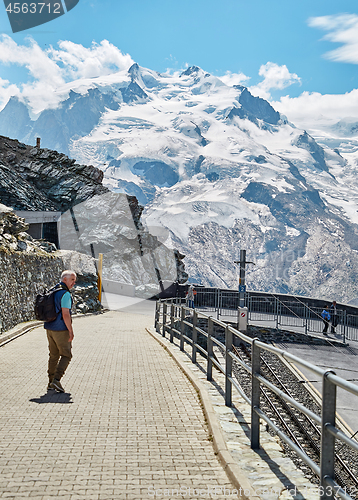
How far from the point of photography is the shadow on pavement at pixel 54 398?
223 inches

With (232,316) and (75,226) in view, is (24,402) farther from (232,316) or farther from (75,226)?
(75,226)

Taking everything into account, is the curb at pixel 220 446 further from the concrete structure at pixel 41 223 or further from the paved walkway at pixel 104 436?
the concrete structure at pixel 41 223

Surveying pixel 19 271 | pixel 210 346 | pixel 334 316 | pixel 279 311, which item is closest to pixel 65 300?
pixel 210 346

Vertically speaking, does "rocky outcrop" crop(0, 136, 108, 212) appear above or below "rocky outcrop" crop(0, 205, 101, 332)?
above

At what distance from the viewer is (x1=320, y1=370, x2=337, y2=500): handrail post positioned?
104 inches

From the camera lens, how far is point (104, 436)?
14.5ft

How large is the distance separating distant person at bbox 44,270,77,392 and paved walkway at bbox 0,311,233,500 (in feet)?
1.02

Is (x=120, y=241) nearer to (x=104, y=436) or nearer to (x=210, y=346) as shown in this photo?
(x=210, y=346)

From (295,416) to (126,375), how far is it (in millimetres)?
8658

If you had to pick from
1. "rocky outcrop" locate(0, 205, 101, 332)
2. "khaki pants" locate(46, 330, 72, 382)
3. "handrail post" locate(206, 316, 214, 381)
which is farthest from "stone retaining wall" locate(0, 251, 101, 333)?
"handrail post" locate(206, 316, 214, 381)

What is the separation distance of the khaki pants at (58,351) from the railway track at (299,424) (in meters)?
4.88

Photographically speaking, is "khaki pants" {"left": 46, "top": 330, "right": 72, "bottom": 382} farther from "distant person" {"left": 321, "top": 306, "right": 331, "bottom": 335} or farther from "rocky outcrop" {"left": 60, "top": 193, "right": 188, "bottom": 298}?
"rocky outcrop" {"left": 60, "top": 193, "right": 188, "bottom": 298}

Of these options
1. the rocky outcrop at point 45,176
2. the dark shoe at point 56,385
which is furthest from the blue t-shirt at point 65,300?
the rocky outcrop at point 45,176

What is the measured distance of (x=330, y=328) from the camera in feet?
78.5
